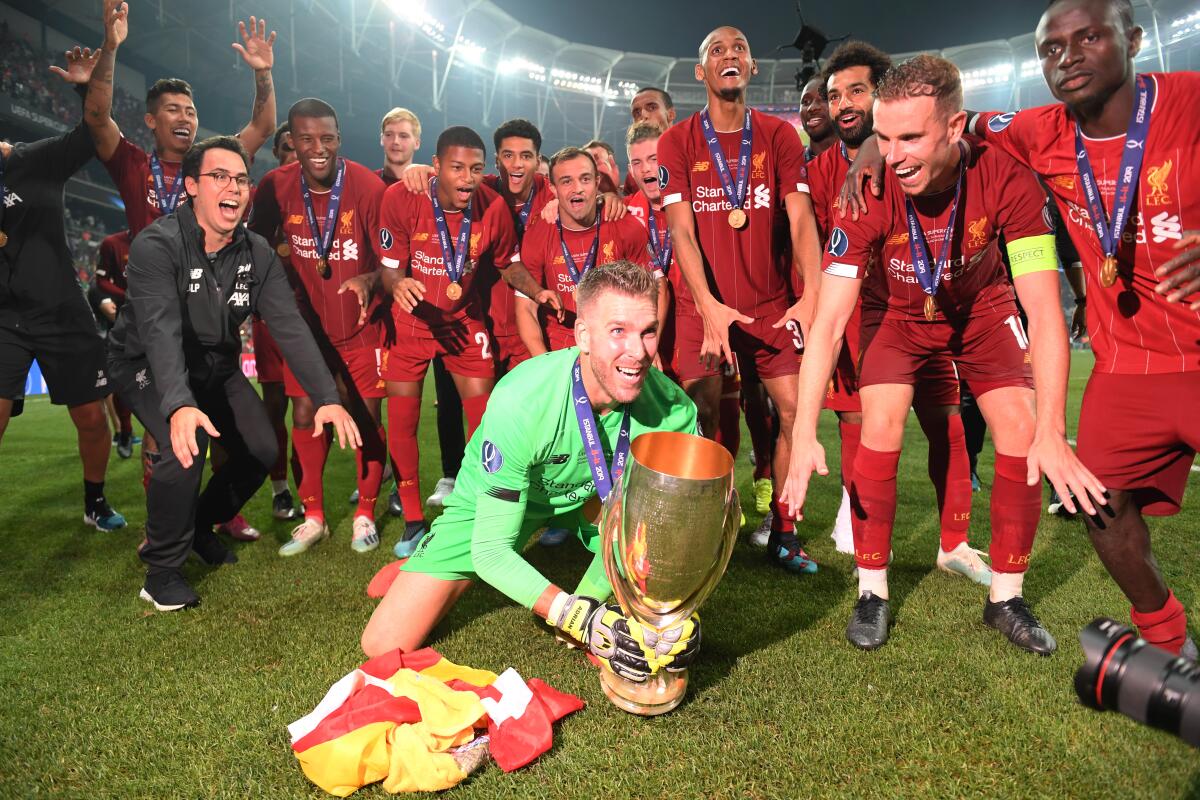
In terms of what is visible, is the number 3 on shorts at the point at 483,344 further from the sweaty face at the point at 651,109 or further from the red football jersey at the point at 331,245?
the sweaty face at the point at 651,109

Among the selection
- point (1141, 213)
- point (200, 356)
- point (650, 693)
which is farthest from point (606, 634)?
point (200, 356)

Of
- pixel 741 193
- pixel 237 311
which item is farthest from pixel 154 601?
pixel 741 193

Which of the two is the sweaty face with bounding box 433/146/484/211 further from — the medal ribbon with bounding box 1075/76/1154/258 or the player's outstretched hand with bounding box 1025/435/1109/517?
the player's outstretched hand with bounding box 1025/435/1109/517

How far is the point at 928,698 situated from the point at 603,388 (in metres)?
1.48

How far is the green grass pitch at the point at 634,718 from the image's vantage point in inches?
78.0

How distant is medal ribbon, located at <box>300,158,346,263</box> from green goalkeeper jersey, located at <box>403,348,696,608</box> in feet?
8.17

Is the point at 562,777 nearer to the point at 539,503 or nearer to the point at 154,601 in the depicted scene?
the point at 539,503

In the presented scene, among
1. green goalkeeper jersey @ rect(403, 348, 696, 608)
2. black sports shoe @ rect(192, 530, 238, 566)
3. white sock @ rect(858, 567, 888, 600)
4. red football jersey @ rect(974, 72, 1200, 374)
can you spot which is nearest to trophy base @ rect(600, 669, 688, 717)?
green goalkeeper jersey @ rect(403, 348, 696, 608)

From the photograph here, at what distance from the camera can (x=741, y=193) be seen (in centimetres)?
390

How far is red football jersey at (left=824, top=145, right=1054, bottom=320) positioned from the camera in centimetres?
278

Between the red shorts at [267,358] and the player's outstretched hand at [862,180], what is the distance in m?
3.74

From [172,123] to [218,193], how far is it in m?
1.62

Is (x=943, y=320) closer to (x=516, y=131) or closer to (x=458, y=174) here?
(x=458, y=174)

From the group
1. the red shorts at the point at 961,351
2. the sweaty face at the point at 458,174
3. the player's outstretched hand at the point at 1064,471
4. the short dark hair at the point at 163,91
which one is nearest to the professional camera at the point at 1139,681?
the player's outstretched hand at the point at 1064,471
